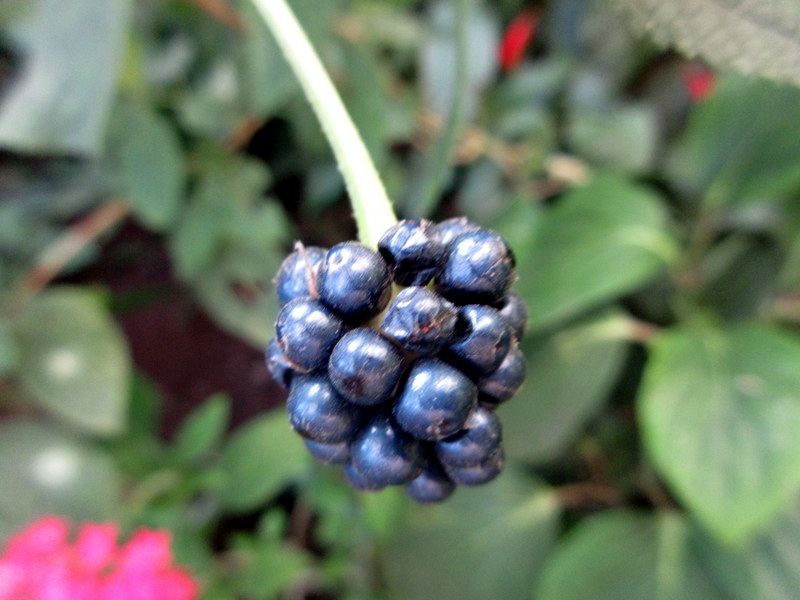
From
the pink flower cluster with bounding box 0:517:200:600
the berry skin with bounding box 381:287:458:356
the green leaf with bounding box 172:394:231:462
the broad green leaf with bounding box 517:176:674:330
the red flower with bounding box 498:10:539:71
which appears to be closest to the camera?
the berry skin with bounding box 381:287:458:356

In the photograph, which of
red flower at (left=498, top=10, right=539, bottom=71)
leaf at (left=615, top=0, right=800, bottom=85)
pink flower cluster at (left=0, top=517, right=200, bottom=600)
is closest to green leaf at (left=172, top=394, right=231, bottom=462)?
pink flower cluster at (left=0, top=517, right=200, bottom=600)

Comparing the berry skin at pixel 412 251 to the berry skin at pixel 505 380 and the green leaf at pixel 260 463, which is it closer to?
the berry skin at pixel 505 380

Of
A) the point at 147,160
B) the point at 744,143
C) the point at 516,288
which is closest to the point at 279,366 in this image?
the point at 516,288

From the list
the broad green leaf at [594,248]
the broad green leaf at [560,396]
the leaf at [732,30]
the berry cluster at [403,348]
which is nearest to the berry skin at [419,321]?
the berry cluster at [403,348]

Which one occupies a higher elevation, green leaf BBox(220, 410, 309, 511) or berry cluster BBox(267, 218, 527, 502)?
berry cluster BBox(267, 218, 527, 502)

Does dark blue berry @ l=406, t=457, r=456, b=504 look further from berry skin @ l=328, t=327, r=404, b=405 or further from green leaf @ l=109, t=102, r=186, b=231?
green leaf @ l=109, t=102, r=186, b=231

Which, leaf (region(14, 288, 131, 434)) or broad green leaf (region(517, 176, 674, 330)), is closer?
broad green leaf (region(517, 176, 674, 330))
